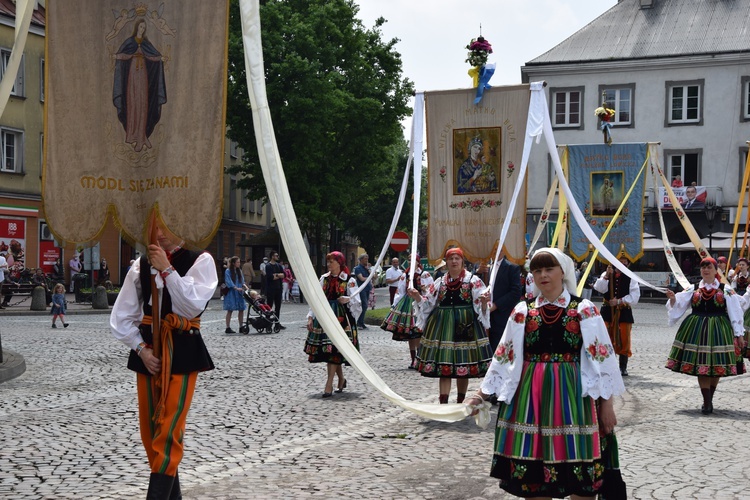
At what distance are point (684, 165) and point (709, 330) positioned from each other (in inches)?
1359

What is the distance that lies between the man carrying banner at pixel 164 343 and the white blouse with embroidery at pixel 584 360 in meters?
1.69

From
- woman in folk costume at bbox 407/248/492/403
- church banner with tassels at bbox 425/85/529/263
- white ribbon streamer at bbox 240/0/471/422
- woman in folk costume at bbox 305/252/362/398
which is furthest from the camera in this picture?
woman in folk costume at bbox 305/252/362/398

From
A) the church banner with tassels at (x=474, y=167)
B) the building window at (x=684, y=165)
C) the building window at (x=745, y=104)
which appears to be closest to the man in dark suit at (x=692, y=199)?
the building window at (x=684, y=165)

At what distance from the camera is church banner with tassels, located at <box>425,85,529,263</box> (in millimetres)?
11141

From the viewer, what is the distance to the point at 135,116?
503cm

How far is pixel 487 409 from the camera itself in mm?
5156

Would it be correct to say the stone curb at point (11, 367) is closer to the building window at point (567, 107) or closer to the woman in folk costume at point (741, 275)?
the woman in folk costume at point (741, 275)

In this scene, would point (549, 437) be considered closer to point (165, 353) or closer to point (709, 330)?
point (165, 353)

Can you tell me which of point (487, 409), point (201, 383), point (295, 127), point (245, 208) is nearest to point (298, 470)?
point (487, 409)

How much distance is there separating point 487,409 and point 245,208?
52.5 meters

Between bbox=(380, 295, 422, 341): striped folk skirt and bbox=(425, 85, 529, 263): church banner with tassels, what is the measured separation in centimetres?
379

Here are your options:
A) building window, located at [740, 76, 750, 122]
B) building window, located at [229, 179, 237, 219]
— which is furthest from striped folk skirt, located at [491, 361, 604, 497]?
building window, located at [229, 179, 237, 219]

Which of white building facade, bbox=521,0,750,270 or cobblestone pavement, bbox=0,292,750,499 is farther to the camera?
white building facade, bbox=521,0,750,270

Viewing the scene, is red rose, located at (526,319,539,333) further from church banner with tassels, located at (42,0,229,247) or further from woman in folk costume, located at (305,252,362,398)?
woman in folk costume, located at (305,252,362,398)
